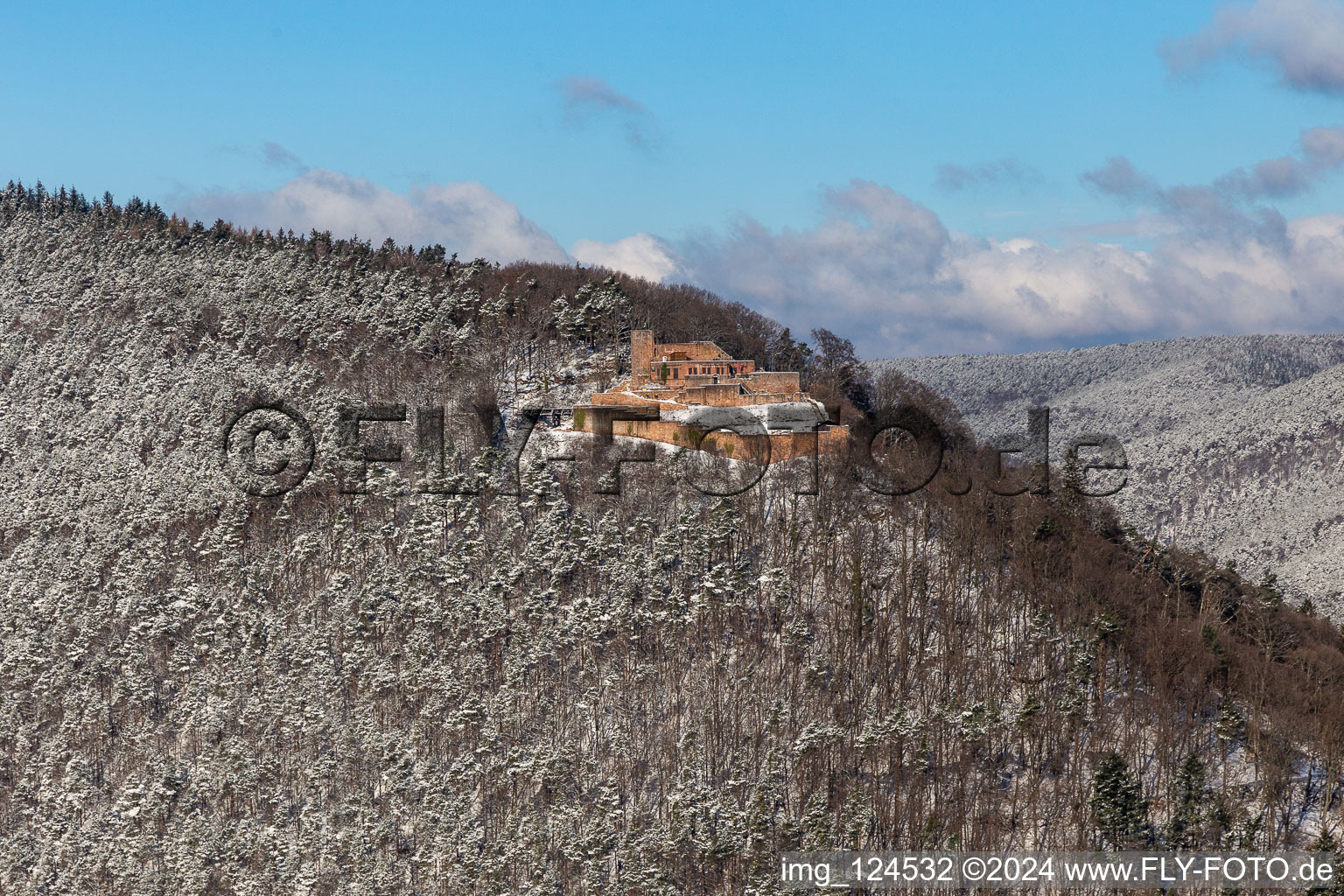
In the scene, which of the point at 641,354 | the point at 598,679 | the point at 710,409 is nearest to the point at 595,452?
the point at 710,409

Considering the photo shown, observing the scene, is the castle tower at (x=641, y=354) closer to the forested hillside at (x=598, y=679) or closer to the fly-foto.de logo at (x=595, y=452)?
the forested hillside at (x=598, y=679)

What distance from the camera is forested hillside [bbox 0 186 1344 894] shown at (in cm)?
6638

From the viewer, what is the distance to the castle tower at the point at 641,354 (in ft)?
310

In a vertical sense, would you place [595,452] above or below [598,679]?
above

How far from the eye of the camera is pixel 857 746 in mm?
69875

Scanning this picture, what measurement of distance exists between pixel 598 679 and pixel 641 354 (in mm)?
28360

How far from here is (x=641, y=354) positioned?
3755 inches

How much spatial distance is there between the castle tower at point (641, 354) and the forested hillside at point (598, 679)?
4.30 m

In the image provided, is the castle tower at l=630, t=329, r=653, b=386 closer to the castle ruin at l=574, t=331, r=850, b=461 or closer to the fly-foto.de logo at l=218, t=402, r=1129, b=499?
the castle ruin at l=574, t=331, r=850, b=461

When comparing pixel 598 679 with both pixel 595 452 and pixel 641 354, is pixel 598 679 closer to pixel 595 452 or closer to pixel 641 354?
pixel 595 452

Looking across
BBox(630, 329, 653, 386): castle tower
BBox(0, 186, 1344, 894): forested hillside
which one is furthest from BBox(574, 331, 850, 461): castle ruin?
BBox(0, 186, 1344, 894): forested hillside

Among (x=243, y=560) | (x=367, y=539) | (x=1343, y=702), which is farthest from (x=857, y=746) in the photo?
(x=243, y=560)

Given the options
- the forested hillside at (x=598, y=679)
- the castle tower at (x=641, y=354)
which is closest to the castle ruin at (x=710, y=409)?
the castle tower at (x=641, y=354)

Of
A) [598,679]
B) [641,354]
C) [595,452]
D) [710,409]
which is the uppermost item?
[641,354]
